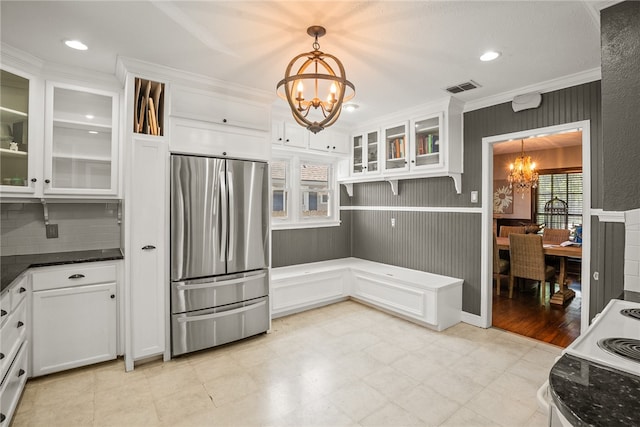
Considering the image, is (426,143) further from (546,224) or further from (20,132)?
(546,224)

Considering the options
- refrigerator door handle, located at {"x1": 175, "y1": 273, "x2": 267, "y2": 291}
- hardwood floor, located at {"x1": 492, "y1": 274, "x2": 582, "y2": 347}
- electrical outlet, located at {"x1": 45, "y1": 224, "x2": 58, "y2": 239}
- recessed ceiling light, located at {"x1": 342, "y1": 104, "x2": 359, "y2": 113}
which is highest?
recessed ceiling light, located at {"x1": 342, "y1": 104, "x2": 359, "y2": 113}

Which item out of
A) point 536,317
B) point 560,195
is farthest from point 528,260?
point 560,195

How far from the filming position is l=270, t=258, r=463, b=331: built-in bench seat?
354cm

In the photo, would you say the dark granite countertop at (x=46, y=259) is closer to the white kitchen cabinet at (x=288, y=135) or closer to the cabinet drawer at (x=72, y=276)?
the cabinet drawer at (x=72, y=276)

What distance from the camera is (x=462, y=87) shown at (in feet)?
10.4

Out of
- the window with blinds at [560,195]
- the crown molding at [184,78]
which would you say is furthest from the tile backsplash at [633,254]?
the window with blinds at [560,195]

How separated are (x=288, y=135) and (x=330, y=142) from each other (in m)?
0.67

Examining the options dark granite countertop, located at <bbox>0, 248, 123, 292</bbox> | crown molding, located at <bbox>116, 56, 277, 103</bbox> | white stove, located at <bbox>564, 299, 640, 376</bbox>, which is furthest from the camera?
crown molding, located at <bbox>116, 56, 277, 103</bbox>

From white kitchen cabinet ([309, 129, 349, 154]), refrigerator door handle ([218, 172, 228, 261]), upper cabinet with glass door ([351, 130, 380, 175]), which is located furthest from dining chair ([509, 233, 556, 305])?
refrigerator door handle ([218, 172, 228, 261])

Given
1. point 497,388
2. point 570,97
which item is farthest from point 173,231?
point 570,97

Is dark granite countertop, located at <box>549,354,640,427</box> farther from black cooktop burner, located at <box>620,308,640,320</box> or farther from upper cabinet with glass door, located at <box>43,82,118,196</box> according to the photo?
upper cabinet with glass door, located at <box>43,82,118,196</box>

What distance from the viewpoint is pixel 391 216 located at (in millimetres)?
4594

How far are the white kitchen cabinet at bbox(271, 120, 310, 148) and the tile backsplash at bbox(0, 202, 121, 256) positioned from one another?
6.32 feet

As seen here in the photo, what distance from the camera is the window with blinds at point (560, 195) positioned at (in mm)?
6348
